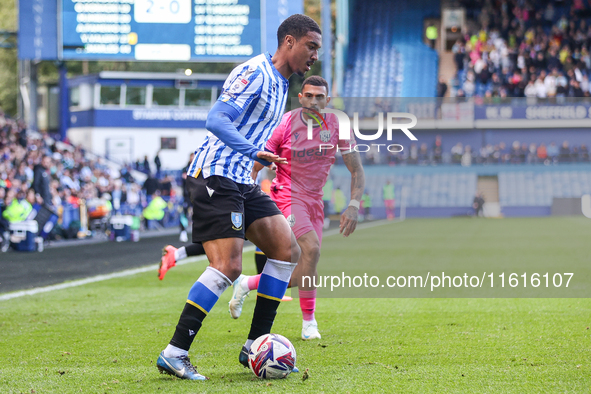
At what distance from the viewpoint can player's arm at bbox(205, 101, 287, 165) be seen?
3.67 metres

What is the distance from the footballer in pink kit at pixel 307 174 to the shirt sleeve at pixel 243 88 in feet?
4.83

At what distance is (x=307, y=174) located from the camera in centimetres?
571

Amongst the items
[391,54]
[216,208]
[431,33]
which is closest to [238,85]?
[216,208]

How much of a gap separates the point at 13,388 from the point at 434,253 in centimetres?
1075

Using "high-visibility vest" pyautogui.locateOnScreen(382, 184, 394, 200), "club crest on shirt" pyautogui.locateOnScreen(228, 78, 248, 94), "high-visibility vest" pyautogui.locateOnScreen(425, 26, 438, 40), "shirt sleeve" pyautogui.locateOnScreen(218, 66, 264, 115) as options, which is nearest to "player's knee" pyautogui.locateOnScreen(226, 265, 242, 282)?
"shirt sleeve" pyautogui.locateOnScreen(218, 66, 264, 115)

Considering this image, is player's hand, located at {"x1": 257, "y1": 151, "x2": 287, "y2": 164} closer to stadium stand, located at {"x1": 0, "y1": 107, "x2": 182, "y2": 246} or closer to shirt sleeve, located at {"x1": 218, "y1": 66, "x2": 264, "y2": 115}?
shirt sleeve, located at {"x1": 218, "y1": 66, "x2": 264, "y2": 115}

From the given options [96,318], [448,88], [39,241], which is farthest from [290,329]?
[448,88]

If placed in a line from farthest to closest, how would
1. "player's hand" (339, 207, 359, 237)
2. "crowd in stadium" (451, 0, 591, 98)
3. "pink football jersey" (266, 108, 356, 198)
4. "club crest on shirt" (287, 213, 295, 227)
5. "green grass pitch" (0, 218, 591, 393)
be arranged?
"crowd in stadium" (451, 0, 591, 98), "pink football jersey" (266, 108, 356, 198), "club crest on shirt" (287, 213, 295, 227), "player's hand" (339, 207, 359, 237), "green grass pitch" (0, 218, 591, 393)

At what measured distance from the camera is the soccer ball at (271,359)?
3.81 m

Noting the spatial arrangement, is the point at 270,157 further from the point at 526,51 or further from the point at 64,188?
the point at 526,51

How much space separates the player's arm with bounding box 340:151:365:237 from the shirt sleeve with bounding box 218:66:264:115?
56.5 inches

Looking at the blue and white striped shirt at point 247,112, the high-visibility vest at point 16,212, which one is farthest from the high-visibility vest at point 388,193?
the blue and white striped shirt at point 247,112

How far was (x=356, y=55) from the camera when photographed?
40.0m

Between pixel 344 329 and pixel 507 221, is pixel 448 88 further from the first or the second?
pixel 344 329
